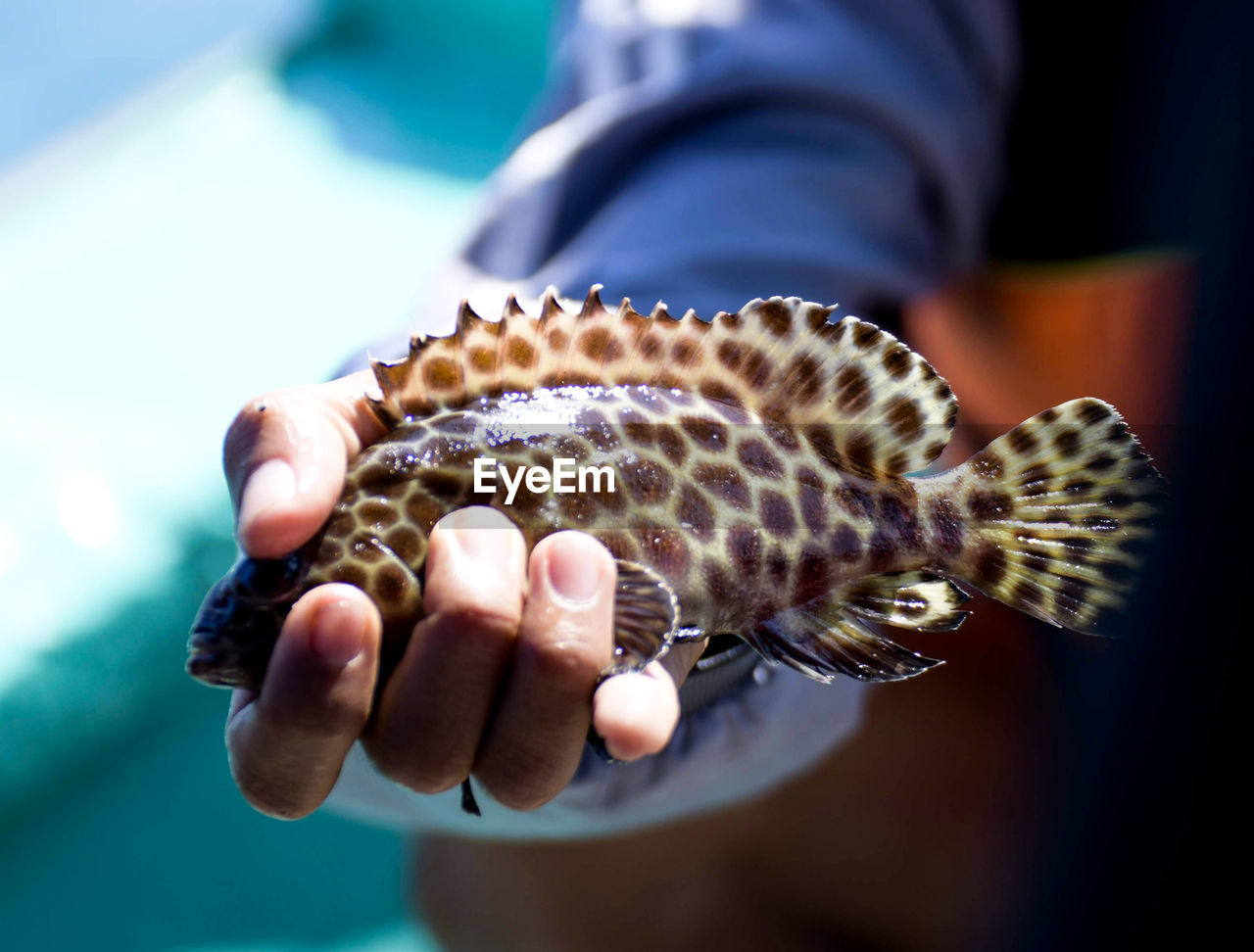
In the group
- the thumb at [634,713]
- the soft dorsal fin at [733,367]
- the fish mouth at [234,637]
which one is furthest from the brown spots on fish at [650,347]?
the fish mouth at [234,637]

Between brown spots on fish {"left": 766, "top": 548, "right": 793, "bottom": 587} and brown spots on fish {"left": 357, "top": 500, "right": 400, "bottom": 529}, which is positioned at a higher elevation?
brown spots on fish {"left": 357, "top": 500, "right": 400, "bottom": 529}

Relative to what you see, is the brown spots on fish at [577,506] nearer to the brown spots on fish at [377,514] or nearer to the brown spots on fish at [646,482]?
the brown spots on fish at [646,482]

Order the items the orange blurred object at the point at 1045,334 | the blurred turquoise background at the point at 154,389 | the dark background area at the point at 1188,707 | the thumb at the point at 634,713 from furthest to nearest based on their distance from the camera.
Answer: the blurred turquoise background at the point at 154,389 < the orange blurred object at the point at 1045,334 < the thumb at the point at 634,713 < the dark background area at the point at 1188,707

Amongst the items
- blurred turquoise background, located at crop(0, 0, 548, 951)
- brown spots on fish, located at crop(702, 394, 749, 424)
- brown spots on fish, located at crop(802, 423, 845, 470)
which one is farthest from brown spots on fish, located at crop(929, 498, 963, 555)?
blurred turquoise background, located at crop(0, 0, 548, 951)

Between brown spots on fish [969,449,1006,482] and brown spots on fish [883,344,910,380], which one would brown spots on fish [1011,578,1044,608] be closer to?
brown spots on fish [969,449,1006,482]

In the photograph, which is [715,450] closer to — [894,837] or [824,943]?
[894,837]

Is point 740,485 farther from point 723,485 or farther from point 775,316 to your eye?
point 775,316
